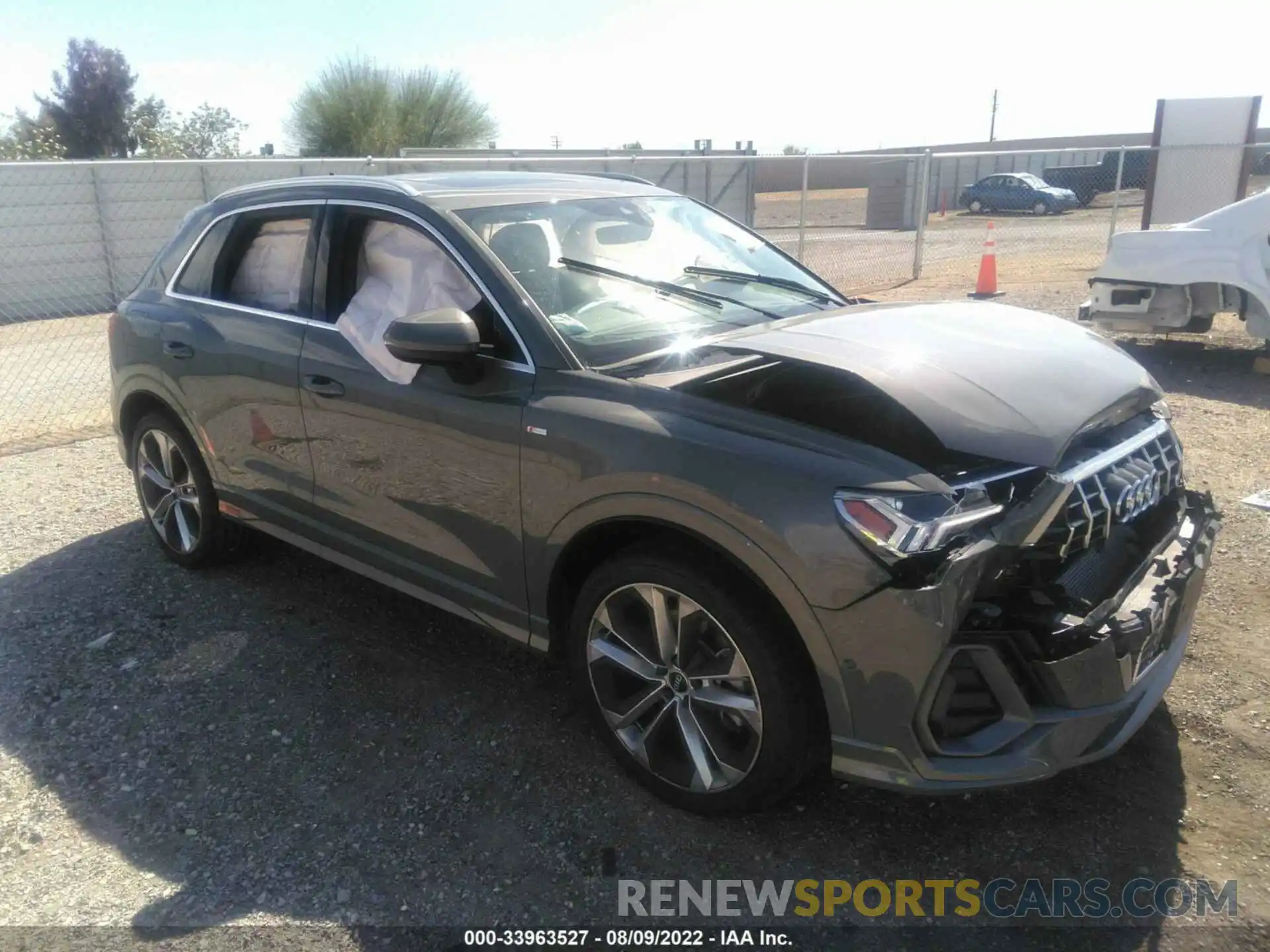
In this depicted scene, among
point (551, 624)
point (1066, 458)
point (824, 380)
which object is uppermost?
point (824, 380)

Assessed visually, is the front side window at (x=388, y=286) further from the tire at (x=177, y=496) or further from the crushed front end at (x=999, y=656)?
the crushed front end at (x=999, y=656)

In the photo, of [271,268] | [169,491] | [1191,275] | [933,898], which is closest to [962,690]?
[933,898]

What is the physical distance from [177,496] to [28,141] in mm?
37708

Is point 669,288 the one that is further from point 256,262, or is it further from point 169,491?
point 169,491

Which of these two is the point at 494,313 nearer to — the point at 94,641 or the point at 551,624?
the point at 551,624

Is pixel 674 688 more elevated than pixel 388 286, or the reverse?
pixel 388 286

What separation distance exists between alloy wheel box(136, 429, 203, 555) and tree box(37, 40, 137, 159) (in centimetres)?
4278

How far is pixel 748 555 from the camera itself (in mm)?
2598

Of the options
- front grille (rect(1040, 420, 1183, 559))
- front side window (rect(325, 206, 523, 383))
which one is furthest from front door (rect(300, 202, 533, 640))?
front grille (rect(1040, 420, 1183, 559))

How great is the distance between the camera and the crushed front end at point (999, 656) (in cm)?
242

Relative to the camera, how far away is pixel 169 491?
488cm

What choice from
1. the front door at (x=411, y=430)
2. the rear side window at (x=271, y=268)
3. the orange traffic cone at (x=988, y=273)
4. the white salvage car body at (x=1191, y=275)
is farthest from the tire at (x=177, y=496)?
the orange traffic cone at (x=988, y=273)

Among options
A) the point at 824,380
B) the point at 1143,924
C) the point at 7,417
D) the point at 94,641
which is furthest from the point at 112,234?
the point at 1143,924

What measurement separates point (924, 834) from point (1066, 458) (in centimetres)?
117
